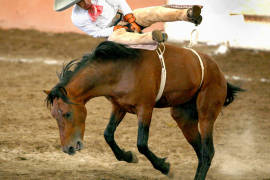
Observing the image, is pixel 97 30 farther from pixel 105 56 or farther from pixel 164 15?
pixel 164 15

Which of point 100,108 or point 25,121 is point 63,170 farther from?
point 100,108

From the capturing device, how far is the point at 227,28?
10695 mm

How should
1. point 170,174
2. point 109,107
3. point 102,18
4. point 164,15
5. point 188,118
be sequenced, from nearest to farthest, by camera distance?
point 102,18, point 164,15, point 170,174, point 188,118, point 109,107

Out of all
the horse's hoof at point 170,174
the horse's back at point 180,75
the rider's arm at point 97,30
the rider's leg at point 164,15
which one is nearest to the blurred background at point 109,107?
the horse's hoof at point 170,174

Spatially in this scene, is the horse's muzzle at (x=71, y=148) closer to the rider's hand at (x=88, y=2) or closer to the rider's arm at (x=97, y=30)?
the rider's arm at (x=97, y=30)

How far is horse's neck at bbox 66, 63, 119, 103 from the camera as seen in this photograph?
4383 millimetres

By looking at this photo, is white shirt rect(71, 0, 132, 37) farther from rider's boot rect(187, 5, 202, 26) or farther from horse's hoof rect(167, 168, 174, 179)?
horse's hoof rect(167, 168, 174, 179)

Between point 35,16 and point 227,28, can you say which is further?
point 35,16

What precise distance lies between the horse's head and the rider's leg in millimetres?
1177

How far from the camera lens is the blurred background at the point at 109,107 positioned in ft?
17.7

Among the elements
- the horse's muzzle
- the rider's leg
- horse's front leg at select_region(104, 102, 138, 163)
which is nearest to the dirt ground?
horse's front leg at select_region(104, 102, 138, 163)

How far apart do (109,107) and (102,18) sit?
325 centimetres

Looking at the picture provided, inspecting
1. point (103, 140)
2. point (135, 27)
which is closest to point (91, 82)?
point (135, 27)

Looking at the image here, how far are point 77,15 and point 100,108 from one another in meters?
3.15
